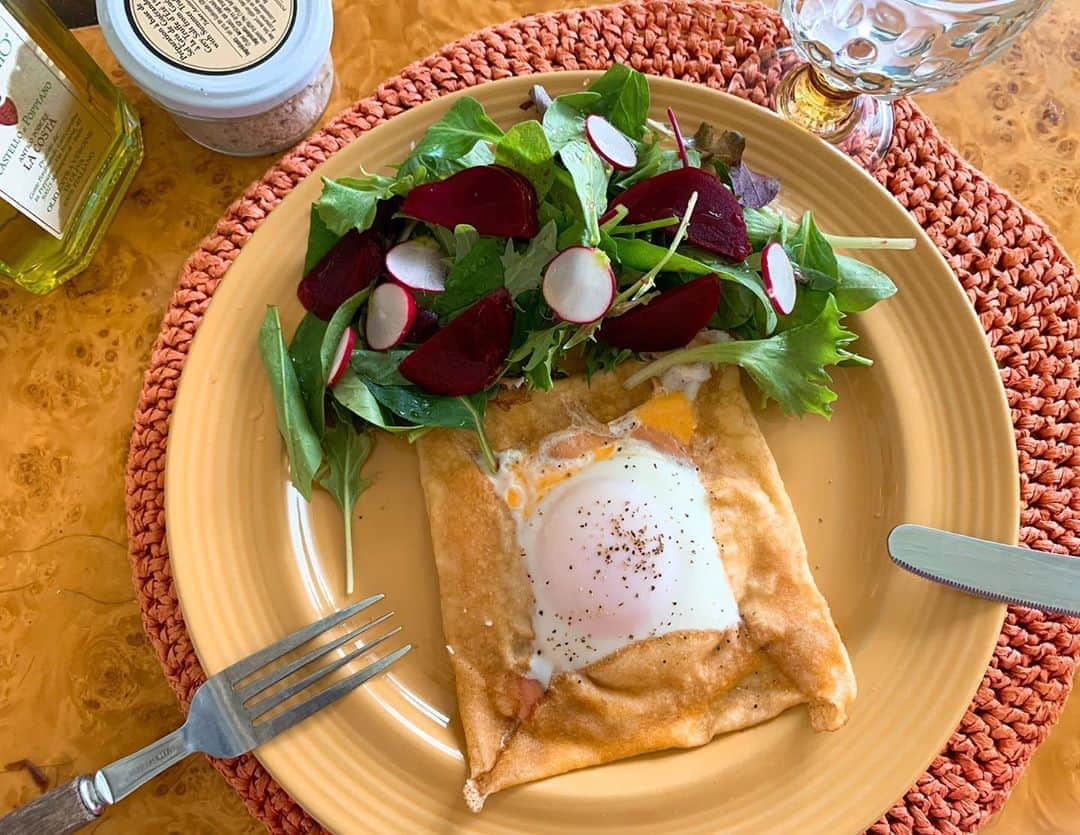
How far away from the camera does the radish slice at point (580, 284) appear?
1492 millimetres

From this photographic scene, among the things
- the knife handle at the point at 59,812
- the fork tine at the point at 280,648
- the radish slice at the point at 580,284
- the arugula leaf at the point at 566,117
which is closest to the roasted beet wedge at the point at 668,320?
the radish slice at the point at 580,284

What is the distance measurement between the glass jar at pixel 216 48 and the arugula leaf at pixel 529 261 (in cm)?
54

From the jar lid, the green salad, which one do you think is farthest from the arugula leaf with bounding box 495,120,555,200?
the jar lid

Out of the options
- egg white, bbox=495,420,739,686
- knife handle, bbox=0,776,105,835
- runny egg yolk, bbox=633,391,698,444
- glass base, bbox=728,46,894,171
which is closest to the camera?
knife handle, bbox=0,776,105,835

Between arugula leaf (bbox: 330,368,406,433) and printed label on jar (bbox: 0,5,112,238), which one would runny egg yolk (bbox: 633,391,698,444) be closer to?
arugula leaf (bbox: 330,368,406,433)

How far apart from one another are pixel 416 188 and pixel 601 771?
1.07 metres

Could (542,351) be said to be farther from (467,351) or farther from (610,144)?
(610,144)

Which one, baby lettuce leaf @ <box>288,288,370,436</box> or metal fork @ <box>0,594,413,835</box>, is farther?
baby lettuce leaf @ <box>288,288,370,436</box>

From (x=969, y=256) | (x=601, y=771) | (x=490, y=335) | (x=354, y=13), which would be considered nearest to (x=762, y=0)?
(x=969, y=256)

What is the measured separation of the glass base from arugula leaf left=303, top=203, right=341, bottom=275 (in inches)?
34.9

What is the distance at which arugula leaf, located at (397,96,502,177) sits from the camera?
162 cm

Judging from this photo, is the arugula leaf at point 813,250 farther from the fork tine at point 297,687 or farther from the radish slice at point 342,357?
the fork tine at point 297,687

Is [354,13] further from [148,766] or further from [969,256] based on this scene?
[148,766]

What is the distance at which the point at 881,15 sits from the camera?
156 centimetres
